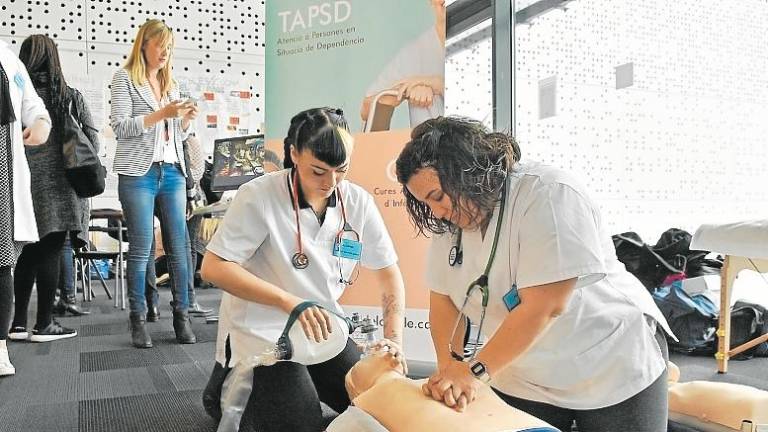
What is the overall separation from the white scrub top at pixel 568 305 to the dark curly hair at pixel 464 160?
0.15ft

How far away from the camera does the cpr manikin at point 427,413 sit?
779 millimetres

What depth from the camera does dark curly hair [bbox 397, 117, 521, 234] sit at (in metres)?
0.98

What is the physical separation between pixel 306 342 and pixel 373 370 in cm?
31

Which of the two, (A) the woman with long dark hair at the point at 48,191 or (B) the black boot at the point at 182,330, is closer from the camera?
(A) the woman with long dark hair at the point at 48,191

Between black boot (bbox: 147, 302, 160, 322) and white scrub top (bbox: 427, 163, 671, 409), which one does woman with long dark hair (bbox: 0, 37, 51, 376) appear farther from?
white scrub top (bbox: 427, 163, 671, 409)

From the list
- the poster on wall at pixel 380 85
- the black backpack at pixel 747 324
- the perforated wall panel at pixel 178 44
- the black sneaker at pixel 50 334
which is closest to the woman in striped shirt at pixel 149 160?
the black sneaker at pixel 50 334

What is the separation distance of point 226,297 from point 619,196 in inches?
88.6

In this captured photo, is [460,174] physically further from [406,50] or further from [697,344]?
[697,344]

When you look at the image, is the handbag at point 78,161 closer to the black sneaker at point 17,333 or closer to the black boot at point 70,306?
the black sneaker at point 17,333

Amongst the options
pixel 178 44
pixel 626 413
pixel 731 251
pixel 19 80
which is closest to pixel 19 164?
pixel 19 80

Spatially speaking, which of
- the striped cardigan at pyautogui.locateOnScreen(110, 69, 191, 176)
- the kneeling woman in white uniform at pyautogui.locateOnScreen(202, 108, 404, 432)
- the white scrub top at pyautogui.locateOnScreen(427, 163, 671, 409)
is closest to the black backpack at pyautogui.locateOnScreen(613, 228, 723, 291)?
the kneeling woman in white uniform at pyautogui.locateOnScreen(202, 108, 404, 432)

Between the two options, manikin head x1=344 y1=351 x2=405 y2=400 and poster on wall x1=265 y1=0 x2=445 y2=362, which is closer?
manikin head x1=344 y1=351 x2=405 y2=400

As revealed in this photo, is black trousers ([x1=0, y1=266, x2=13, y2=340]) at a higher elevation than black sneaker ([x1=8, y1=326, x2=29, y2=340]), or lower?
higher

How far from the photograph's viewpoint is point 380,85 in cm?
217
